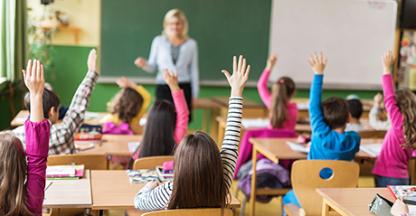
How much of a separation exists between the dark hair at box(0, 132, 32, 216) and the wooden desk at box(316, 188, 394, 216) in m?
1.38

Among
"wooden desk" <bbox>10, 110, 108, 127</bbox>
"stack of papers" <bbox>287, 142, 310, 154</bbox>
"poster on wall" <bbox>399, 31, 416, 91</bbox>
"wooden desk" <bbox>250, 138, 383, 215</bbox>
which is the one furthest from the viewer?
"poster on wall" <bbox>399, 31, 416, 91</bbox>

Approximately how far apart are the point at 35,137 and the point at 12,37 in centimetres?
372

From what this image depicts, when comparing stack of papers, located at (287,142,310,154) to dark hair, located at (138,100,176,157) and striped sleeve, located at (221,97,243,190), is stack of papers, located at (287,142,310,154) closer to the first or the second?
dark hair, located at (138,100,176,157)

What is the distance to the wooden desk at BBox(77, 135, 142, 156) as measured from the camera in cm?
363

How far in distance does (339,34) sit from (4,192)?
Answer: 225 inches

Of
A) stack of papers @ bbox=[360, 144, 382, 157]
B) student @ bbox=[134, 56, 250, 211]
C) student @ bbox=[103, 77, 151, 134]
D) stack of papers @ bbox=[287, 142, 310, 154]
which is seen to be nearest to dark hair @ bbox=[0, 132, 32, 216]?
student @ bbox=[134, 56, 250, 211]

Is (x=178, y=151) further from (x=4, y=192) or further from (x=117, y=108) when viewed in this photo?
(x=117, y=108)

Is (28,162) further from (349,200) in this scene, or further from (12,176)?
(349,200)

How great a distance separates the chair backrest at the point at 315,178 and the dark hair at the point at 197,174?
991 mm

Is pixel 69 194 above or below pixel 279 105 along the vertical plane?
below

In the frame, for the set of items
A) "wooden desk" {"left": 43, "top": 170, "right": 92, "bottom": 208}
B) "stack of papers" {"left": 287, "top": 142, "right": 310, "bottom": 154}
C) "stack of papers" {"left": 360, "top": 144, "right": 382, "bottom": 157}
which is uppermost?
"stack of papers" {"left": 287, "top": 142, "right": 310, "bottom": 154}

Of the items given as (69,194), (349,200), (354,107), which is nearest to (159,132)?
(69,194)

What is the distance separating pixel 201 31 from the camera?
21.8 feet

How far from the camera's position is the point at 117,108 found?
4242mm
